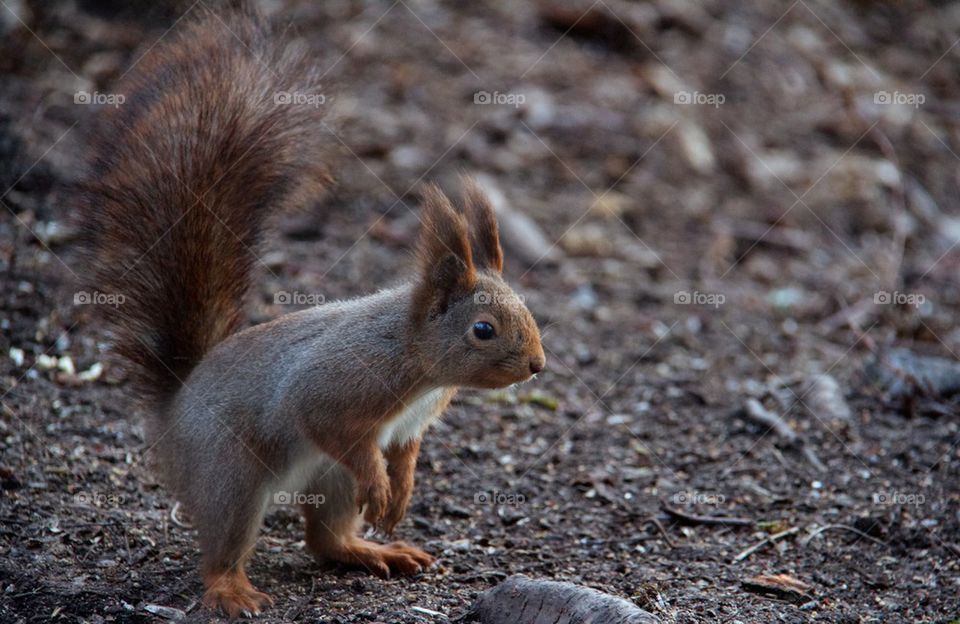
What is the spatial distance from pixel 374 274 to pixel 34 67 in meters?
2.78

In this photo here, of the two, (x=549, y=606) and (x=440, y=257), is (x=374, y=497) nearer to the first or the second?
(x=549, y=606)

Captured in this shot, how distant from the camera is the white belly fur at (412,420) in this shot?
361 cm

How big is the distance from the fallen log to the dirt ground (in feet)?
0.63

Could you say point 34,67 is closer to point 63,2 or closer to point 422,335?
point 63,2

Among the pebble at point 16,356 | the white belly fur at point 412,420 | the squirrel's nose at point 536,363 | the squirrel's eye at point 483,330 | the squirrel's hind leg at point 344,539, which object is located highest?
the squirrel's eye at point 483,330

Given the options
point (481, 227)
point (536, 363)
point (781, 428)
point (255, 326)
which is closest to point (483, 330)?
point (536, 363)

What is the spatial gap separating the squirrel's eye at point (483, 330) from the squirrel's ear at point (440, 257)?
14 centimetres

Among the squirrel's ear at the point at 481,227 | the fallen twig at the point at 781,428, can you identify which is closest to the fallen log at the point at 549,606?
the squirrel's ear at the point at 481,227

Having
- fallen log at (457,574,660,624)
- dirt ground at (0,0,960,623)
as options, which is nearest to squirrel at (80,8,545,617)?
dirt ground at (0,0,960,623)

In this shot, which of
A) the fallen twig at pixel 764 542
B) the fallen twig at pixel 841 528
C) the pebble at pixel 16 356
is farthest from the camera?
the pebble at pixel 16 356

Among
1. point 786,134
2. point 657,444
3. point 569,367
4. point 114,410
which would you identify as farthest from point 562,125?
point 114,410

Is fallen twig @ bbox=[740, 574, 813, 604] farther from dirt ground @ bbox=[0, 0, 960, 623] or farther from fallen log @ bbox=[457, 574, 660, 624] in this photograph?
fallen log @ bbox=[457, 574, 660, 624]

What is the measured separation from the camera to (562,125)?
7957 mm

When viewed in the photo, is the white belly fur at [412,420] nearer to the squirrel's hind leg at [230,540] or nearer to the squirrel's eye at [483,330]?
the squirrel's eye at [483,330]
